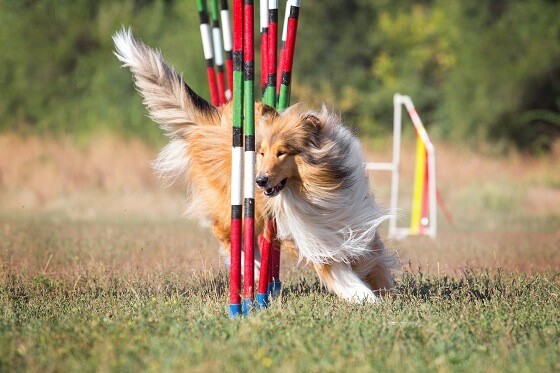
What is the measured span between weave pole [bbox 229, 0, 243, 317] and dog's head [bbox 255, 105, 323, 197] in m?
0.74

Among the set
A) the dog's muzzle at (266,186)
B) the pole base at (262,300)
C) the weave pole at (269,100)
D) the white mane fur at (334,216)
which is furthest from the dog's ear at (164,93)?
the pole base at (262,300)

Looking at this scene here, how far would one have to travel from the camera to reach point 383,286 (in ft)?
23.6

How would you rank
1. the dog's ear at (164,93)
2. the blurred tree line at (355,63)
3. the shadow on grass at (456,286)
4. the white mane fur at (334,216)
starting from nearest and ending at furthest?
the white mane fur at (334,216) → the shadow on grass at (456,286) → the dog's ear at (164,93) → the blurred tree line at (355,63)

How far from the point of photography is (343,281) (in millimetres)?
6840

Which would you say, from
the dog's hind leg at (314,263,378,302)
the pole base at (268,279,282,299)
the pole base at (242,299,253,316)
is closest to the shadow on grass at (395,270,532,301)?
the dog's hind leg at (314,263,378,302)

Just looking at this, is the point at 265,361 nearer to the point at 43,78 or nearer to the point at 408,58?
the point at 43,78

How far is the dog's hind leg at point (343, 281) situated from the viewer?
677cm

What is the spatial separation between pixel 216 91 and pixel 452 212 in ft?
32.3

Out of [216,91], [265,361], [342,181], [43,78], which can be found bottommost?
[265,361]

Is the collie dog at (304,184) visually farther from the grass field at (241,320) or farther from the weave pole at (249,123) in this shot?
the weave pole at (249,123)

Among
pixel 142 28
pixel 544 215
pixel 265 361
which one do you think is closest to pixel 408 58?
pixel 142 28

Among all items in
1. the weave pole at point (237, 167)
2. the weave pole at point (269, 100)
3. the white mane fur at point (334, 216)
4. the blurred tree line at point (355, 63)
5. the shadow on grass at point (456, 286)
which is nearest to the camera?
the weave pole at point (237, 167)

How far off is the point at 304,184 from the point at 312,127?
1.42ft

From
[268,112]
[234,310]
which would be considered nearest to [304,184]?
[268,112]
